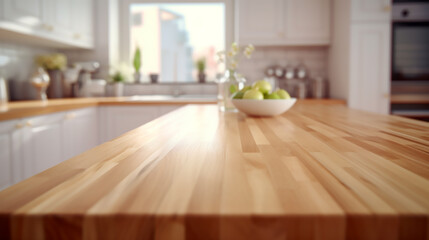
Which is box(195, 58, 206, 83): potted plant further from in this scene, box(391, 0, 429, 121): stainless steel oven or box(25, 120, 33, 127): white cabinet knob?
box(25, 120, 33, 127): white cabinet knob

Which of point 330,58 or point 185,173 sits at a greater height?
point 330,58

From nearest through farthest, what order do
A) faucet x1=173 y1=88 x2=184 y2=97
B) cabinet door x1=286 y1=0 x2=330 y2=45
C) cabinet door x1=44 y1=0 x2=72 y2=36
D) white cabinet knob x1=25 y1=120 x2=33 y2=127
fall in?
white cabinet knob x1=25 y1=120 x2=33 y2=127
cabinet door x1=44 y1=0 x2=72 y2=36
cabinet door x1=286 y1=0 x2=330 y2=45
faucet x1=173 y1=88 x2=184 y2=97

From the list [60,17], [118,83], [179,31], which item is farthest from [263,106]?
[179,31]

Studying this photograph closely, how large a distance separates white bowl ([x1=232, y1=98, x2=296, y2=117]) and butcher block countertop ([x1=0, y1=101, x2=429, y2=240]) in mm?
711

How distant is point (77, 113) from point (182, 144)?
7.39 feet

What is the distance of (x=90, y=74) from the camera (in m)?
3.74

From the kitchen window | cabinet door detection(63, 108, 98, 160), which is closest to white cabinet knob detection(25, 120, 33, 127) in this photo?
cabinet door detection(63, 108, 98, 160)

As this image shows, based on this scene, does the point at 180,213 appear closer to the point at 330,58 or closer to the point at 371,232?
the point at 371,232

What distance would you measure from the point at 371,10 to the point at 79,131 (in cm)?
291

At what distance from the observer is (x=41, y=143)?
2.35 meters

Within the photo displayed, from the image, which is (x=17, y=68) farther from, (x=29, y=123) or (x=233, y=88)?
(x=233, y=88)

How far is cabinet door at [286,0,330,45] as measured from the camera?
364 centimetres

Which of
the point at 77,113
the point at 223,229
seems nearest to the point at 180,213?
the point at 223,229

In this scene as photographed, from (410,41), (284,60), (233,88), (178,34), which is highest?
(178,34)
